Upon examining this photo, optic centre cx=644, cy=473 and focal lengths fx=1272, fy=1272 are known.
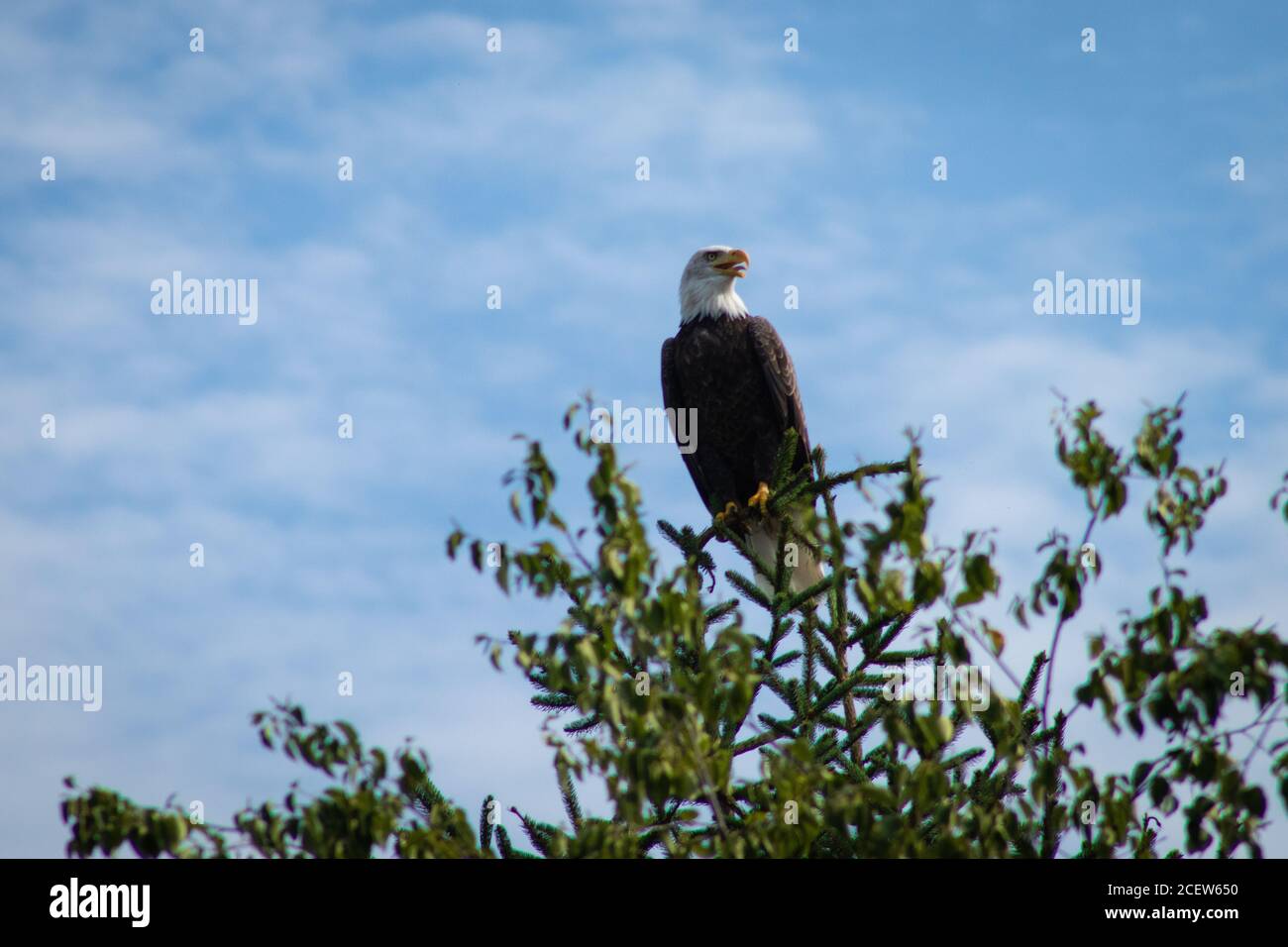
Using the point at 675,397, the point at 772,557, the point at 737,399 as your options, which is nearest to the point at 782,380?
the point at 737,399

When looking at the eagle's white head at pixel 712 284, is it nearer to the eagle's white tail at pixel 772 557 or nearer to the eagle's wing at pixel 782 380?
the eagle's wing at pixel 782 380

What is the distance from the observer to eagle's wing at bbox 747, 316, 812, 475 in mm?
8367

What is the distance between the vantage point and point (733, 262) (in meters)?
8.85

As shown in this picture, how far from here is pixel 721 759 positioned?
9.70ft

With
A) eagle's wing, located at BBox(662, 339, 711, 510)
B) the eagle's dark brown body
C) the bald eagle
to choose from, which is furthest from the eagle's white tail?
eagle's wing, located at BBox(662, 339, 711, 510)

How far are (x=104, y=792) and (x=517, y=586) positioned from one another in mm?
1035

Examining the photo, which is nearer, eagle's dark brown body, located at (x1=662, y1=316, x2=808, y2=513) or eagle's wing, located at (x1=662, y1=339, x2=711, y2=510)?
eagle's dark brown body, located at (x1=662, y1=316, x2=808, y2=513)

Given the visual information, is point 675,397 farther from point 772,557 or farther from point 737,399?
point 772,557

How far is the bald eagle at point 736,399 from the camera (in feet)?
27.6

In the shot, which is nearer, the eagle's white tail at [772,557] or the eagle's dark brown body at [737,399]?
the eagle's white tail at [772,557]

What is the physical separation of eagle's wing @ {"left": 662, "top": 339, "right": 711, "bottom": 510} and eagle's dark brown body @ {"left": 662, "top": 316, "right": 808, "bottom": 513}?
1 cm

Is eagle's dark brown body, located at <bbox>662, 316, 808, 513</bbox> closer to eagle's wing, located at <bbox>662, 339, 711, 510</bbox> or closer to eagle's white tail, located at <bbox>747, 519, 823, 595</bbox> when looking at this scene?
eagle's wing, located at <bbox>662, 339, 711, 510</bbox>

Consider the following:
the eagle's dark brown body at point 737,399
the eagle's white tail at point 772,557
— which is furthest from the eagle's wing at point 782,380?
the eagle's white tail at point 772,557
